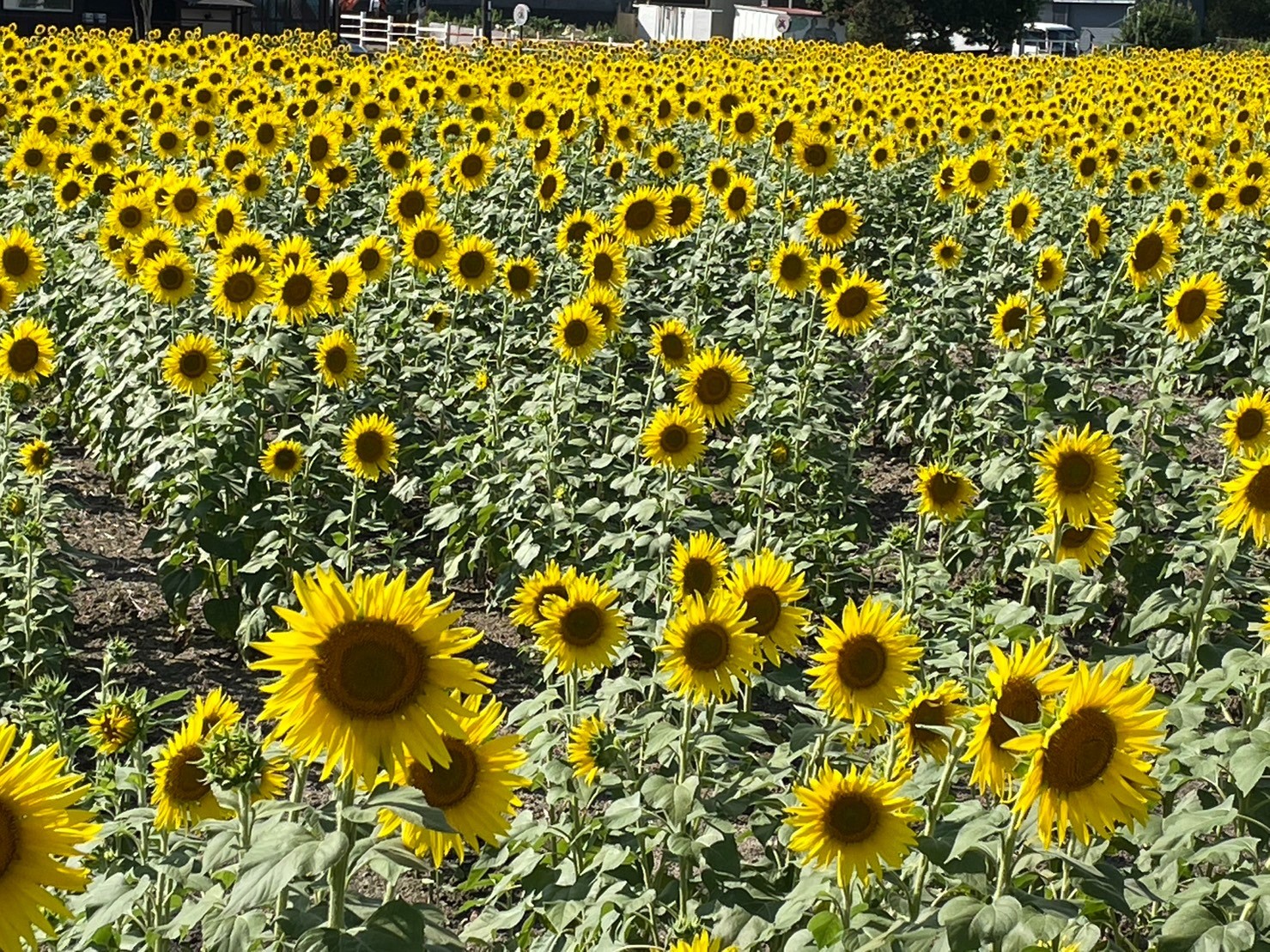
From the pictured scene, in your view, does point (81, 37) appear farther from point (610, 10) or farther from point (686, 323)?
point (610, 10)

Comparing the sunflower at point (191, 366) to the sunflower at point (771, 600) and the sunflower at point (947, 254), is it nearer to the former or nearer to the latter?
the sunflower at point (771, 600)

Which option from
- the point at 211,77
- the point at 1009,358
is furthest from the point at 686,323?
the point at 211,77

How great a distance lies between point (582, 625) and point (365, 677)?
1.63 m

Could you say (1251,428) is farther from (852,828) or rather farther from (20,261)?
(20,261)

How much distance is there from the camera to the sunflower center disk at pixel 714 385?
607cm

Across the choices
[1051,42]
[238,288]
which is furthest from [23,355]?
[1051,42]

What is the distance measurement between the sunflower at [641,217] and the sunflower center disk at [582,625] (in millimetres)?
4692

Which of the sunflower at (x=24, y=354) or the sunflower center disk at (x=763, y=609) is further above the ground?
the sunflower at (x=24, y=354)

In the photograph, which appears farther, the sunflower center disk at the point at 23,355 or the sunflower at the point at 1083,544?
the sunflower center disk at the point at 23,355

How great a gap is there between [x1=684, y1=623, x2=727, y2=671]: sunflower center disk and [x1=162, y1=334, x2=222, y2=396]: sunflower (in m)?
3.84

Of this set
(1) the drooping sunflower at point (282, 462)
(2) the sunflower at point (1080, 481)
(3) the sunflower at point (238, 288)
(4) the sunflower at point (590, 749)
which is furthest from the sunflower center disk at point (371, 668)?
(3) the sunflower at point (238, 288)

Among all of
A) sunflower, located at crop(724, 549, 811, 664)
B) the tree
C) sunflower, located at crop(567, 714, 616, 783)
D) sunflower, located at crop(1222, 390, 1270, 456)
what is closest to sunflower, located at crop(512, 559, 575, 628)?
sunflower, located at crop(567, 714, 616, 783)

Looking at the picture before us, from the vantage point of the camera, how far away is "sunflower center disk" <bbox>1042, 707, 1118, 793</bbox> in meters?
2.74

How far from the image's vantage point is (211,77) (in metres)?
12.7
